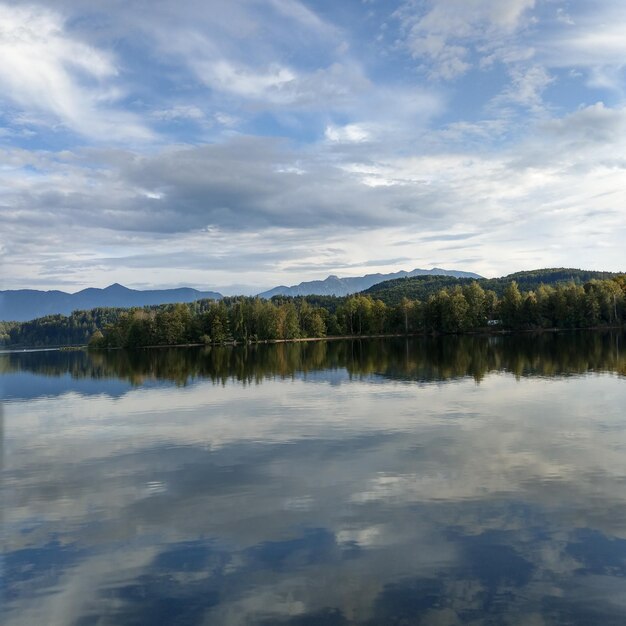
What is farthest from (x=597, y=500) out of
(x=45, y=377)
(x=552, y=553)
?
(x=45, y=377)

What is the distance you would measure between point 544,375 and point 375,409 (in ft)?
75.7

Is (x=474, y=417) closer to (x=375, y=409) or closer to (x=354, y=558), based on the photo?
(x=375, y=409)

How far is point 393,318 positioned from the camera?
179000 mm

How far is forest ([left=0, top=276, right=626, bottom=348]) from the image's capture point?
15812 centimetres

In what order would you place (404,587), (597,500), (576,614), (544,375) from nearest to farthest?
1. (576,614)
2. (404,587)
3. (597,500)
4. (544,375)

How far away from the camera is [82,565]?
1446 cm

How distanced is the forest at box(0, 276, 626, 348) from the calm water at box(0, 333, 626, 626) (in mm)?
130082

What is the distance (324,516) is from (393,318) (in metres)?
164

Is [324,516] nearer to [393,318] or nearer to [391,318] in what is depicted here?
[393,318]

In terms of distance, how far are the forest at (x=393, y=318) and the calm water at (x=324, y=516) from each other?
130082mm

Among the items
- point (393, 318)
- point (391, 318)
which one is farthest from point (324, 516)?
point (391, 318)

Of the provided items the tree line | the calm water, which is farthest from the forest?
the calm water

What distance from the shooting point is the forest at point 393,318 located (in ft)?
519

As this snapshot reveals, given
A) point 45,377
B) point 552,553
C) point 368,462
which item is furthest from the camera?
point 45,377
